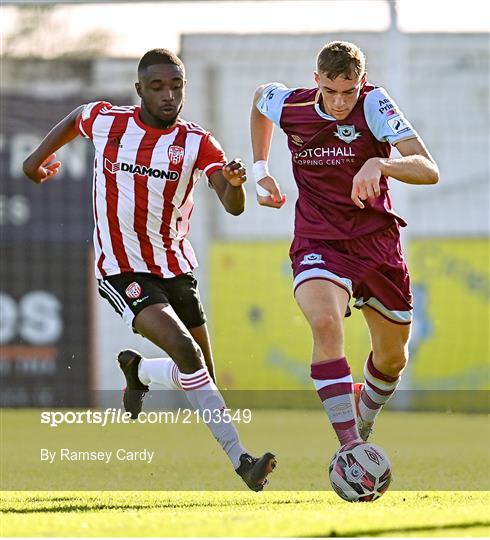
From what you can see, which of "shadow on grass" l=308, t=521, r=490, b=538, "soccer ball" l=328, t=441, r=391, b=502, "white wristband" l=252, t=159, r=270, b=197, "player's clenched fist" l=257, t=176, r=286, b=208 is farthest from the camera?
"white wristband" l=252, t=159, r=270, b=197

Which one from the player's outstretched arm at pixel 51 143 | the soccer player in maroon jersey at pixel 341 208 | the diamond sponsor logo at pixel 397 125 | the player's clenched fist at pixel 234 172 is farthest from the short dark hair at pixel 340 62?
the player's outstretched arm at pixel 51 143

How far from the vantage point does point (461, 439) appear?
1045cm

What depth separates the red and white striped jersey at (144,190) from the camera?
7059 millimetres

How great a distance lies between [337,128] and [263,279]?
8337 millimetres

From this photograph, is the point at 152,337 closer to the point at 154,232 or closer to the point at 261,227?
the point at 154,232

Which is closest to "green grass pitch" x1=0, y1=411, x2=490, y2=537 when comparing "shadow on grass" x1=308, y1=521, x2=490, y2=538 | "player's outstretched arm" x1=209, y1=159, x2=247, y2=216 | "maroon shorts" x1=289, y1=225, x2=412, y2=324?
"shadow on grass" x1=308, y1=521, x2=490, y2=538

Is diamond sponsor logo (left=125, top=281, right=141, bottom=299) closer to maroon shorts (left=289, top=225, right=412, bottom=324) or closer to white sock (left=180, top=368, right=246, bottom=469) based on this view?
white sock (left=180, top=368, right=246, bottom=469)

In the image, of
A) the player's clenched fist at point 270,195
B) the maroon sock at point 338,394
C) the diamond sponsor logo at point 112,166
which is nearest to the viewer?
the maroon sock at point 338,394

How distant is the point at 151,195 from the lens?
23.3 ft

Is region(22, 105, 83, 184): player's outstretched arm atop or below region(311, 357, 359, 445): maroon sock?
atop

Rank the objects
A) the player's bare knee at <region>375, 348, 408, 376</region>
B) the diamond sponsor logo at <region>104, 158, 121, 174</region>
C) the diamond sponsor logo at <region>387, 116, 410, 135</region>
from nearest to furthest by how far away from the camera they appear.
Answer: the diamond sponsor logo at <region>387, 116, 410, 135</region>, the player's bare knee at <region>375, 348, 408, 376</region>, the diamond sponsor logo at <region>104, 158, 121, 174</region>

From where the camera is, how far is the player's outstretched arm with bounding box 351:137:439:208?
5.65m

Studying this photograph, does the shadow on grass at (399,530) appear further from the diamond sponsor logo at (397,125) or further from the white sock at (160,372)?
the white sock at (160,372)

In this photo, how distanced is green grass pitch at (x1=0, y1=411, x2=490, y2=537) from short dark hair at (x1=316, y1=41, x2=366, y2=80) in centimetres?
201
